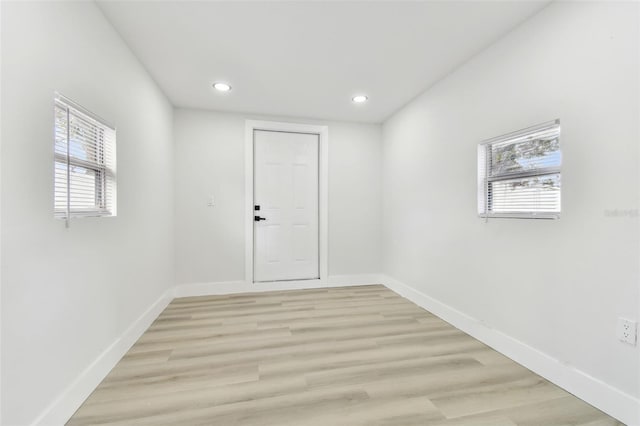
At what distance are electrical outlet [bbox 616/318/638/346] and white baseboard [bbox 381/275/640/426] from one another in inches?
10.5

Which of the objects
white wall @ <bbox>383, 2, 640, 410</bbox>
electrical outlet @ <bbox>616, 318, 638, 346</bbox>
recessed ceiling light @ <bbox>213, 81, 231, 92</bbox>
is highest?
recessed ceiling light @ <bbox>213, 81, 231, 92</bbox>

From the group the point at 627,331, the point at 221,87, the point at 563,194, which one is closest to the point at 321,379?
→ the point at 627,331

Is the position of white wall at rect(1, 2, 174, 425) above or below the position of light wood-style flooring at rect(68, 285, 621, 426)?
above

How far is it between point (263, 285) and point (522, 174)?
299cm

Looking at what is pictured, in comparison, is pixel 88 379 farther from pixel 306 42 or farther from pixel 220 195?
pixel 306 42

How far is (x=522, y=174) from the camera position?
188 cm

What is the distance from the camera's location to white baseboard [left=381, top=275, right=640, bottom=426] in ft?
4.44

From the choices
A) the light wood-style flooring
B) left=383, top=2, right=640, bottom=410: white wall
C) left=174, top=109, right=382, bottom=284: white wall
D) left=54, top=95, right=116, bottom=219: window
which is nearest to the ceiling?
left=383, top=2, right=640, bottom=410: white wall

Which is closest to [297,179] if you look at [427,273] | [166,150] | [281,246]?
[281,246]

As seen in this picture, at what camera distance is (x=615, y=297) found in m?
1.40

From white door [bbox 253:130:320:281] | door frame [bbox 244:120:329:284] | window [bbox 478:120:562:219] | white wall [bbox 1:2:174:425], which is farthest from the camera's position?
white door [bbox 253:130:320:281]

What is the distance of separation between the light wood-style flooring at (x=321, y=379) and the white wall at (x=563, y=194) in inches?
13.4

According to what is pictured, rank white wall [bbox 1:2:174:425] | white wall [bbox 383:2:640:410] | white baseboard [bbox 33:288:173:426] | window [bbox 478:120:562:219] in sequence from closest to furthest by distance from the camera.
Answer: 1. white wall [bbox 1:2:174:425]
2. white baseboard [bbox 33:288:173:426]
3. white wall [bbox 383:2:640:410]
4. window [bbox 478:120:562:219]

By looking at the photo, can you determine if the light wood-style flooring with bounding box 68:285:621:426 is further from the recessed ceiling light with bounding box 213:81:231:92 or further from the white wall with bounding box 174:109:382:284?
the recessed ceiling light with bounding box 213:81:231:92
